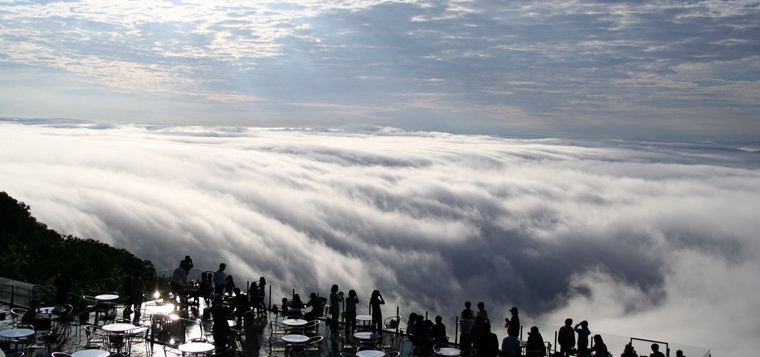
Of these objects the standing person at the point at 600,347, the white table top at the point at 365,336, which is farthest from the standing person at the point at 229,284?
the standing person at the point at 600,347

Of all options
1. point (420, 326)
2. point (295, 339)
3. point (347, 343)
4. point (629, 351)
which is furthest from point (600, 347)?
point (295, 339)

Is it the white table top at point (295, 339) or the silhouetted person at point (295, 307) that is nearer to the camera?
the white table top at point (295, 339)

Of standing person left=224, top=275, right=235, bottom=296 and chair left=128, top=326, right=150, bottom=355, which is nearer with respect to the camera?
chair left=128, top=326, right=150, bottom=355

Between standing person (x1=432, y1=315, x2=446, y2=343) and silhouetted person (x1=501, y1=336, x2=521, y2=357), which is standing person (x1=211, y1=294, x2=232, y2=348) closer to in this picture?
standing person (x1=432, y1=315, x2=446, y2=343)

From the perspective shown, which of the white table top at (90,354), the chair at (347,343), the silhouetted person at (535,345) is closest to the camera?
the white table top at (90,354)

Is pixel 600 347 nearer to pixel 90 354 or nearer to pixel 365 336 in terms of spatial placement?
pixel 365 336

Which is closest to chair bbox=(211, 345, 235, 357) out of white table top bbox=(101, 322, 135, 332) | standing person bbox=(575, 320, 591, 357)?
white table top bbox=(101, 322, 135, 332)

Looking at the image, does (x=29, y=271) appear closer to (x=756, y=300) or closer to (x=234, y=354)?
(x=234, y=354)

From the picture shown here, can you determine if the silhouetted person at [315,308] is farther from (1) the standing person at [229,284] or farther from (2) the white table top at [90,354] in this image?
(2) the white table top at [90,354]
